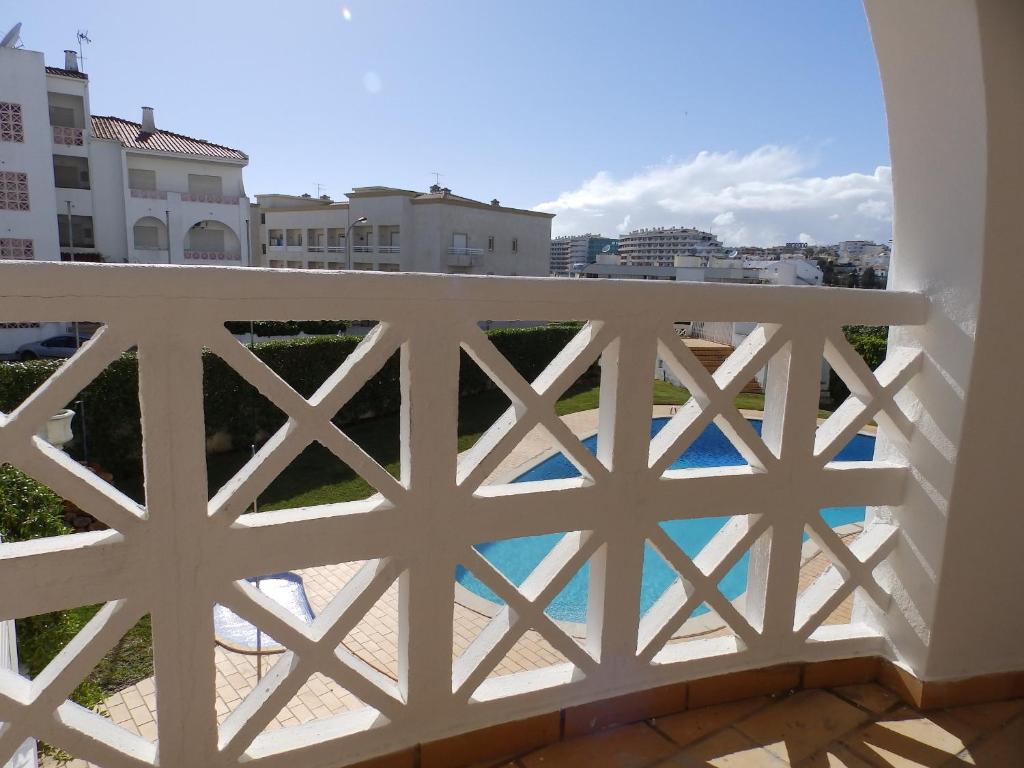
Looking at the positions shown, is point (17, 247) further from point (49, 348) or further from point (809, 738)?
point (809, 738)

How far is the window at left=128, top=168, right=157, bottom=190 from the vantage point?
34.7 meters

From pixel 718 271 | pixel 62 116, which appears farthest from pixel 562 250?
pixel 62 116

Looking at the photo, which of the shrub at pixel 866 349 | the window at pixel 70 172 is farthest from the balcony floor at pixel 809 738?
the window at pixel 70 172

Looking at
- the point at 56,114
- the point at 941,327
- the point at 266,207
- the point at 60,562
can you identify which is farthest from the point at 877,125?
the point at 266,207

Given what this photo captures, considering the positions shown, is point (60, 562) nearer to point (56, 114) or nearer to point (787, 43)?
point (787, 43)

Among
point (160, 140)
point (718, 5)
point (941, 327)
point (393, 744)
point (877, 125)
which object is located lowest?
point (393, 744)

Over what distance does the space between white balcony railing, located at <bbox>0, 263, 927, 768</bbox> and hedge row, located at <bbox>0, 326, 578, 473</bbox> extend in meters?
7.41

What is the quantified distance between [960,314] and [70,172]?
40163 millimetres

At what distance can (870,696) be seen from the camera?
2619 millimetres

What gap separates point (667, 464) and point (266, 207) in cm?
5884

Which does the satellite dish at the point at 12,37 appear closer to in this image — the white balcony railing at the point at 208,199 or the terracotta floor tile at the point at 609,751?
the white balcony railing at the point at 208,199

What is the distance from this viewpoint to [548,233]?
170ft

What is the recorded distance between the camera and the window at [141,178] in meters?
34.7

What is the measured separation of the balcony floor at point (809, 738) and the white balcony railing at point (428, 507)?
0.16 m
